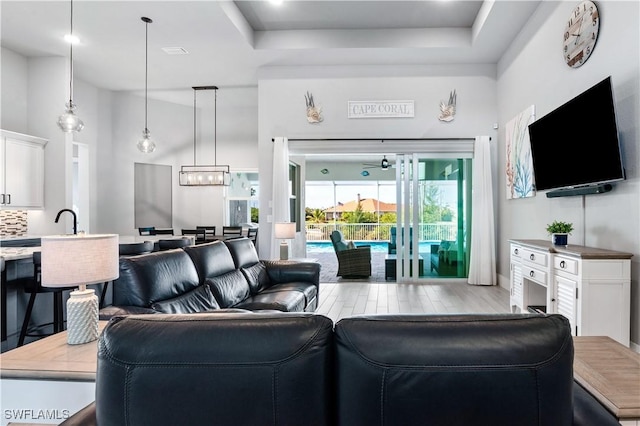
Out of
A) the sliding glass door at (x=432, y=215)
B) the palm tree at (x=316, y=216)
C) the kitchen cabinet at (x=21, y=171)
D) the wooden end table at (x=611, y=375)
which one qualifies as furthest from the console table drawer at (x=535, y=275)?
the palm tree at (x=316, y=216)

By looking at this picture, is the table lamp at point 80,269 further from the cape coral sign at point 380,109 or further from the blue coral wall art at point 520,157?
the cape coral sign at point 380,109

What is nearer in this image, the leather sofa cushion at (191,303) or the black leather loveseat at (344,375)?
the black leather loveseat at (344,375)

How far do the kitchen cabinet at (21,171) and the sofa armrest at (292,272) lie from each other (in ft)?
13.7

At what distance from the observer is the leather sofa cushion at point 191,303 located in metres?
2.54

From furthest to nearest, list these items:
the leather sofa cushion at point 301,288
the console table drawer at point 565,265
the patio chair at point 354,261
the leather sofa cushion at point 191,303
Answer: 1. the patio chair at point 354,261
2. the leather sofa cushion at point 301,288
3. the console table drawer at point 565,265
4. the leather sofa cushion at point 191,303

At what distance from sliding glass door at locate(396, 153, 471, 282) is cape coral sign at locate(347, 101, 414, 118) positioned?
719 millimetres

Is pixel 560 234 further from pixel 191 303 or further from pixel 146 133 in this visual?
pixel 146 133

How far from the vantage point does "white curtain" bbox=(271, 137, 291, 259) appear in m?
6.34

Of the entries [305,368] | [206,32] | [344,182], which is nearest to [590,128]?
[305,368]

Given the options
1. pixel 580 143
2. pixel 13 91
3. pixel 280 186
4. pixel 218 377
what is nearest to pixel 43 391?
pixel 218 377

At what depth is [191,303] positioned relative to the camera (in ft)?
9.27

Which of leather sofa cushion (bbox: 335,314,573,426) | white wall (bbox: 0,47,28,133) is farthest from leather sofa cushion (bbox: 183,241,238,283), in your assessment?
white wall (bbox: 0,47,28,133)

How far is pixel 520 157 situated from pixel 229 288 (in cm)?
420

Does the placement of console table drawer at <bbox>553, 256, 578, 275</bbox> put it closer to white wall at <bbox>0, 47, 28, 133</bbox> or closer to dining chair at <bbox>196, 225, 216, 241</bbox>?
dining chair at <bbox>196, 225, 216, 241</bbox>
